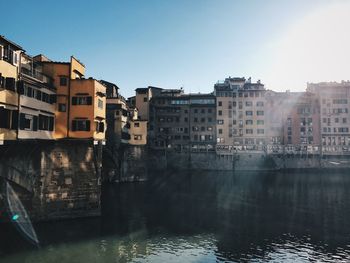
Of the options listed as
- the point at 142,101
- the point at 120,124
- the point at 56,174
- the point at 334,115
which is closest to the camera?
the point at 56,174

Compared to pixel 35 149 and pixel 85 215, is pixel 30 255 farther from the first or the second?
pixel 35 149

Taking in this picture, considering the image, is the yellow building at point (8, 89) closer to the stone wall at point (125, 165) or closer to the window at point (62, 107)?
the window at point (62, 107)

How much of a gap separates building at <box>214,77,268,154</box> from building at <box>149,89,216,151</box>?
366 centimetres

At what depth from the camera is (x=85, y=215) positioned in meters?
37.0

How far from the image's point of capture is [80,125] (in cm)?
3850

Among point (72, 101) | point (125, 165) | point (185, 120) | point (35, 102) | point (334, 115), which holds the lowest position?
point (125, 165)

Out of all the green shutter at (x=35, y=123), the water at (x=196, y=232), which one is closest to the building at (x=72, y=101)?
the green shutter at (x=35, y=123)

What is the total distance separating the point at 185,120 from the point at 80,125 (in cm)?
8066

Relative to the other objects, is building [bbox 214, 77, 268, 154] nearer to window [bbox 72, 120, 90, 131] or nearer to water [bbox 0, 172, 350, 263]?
water [bbox 0, 172, 350, 263]

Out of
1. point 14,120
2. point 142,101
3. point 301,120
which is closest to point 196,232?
point 14,120

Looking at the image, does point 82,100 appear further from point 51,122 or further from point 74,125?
point 51,122

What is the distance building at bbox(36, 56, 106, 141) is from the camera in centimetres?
3825

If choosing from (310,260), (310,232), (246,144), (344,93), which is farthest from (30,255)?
(344,93)

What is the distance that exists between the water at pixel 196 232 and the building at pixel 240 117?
5836 centimetres
